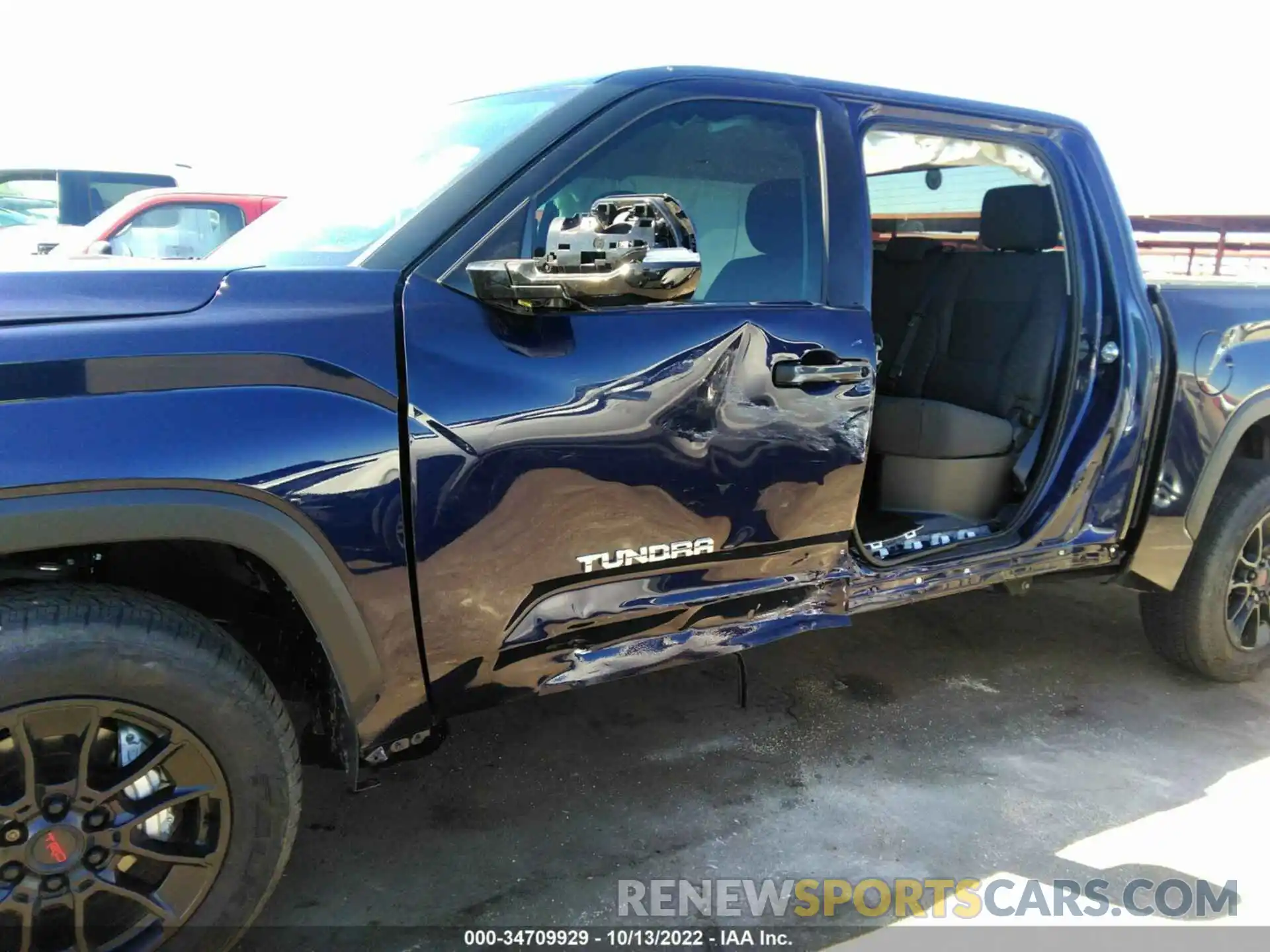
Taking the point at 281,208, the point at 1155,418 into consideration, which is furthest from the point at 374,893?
the point at 1155,418

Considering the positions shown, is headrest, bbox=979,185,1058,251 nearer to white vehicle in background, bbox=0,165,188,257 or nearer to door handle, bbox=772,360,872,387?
door handle, bbox=772,360,872,387

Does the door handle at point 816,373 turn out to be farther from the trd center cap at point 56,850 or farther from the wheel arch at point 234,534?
the trd center cap at point 56,850

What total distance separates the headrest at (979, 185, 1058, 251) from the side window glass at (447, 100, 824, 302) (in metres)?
1.15

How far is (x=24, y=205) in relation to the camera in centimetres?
866

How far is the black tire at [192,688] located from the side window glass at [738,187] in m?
1.26

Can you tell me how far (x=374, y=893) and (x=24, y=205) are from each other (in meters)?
8.88

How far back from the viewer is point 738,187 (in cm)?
246

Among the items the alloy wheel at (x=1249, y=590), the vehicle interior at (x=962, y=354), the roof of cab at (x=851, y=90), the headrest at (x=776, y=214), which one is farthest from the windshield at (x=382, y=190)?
the alloy wheel at (x=1249, y=590)

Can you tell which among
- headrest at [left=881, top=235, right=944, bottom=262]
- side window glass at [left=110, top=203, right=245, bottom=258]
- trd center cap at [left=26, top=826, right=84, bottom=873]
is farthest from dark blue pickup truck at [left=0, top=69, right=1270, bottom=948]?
side window glass at [left=110, top=203, right=245, bottom=258]

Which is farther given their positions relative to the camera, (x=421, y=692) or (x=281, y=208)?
(x=281, y=208)

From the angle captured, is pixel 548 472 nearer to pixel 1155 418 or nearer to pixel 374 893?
pixel 374 893

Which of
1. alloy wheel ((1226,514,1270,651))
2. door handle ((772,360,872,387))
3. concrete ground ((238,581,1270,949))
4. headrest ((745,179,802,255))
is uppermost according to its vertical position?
headrest ((745,179,802,255))

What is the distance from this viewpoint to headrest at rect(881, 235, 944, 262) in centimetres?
384

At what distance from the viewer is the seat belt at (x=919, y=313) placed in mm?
3760
